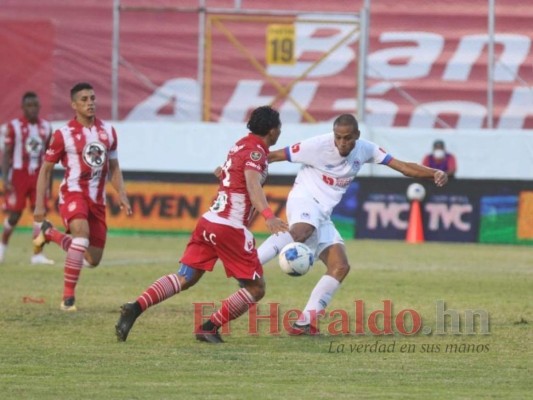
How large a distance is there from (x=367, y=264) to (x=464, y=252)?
343 cm

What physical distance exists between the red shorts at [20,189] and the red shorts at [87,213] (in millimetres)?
6731

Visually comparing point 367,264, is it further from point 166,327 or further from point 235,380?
point 235,380

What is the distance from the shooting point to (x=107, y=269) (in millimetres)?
19812

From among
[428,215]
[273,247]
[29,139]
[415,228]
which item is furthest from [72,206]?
[428,215]

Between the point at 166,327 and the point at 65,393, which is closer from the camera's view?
the point at 65,393

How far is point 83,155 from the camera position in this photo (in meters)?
14.2

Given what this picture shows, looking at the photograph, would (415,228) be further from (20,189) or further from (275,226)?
(275,226)

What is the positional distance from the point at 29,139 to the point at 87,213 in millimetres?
7058

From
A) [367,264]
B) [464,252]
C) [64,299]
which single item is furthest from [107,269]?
[464,252]

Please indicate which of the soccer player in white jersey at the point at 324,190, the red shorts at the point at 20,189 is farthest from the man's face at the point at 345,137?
the red shorts at the point at 20,189

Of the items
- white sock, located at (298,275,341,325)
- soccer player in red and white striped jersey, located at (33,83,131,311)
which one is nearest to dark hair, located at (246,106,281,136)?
white sock, located at (298,275,341,325)

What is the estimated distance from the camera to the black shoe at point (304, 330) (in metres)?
12.4

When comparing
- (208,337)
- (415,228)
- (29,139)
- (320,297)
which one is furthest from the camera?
(415,228)

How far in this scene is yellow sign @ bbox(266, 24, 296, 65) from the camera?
28125mm
